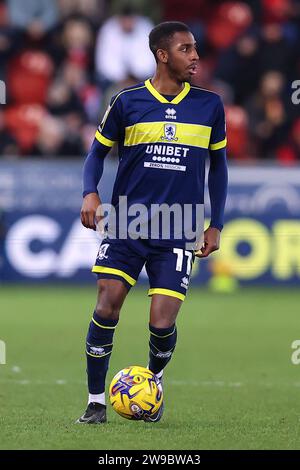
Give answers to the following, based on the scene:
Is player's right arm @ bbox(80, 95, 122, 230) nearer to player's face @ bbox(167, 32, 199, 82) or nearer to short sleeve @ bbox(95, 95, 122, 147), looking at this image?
short sleeve @ bbox(95, 95, 122, 147)

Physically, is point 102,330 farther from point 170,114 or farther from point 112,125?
point 170,114

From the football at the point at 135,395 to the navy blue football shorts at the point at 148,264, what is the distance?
0.53 metres

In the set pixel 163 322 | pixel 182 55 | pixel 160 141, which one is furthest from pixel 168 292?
pixel 182 55

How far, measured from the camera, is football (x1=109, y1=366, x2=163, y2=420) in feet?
22.3

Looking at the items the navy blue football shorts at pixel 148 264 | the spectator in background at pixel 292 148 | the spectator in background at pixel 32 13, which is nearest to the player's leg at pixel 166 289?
the navy blue football shorts at pixel 148 264

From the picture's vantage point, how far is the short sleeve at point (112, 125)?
7.00 metres

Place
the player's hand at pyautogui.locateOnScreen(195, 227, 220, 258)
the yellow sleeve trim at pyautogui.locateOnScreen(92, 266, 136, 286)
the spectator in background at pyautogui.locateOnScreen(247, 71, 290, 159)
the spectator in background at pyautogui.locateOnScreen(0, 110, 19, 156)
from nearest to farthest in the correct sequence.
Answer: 1. the yellow sleeve trim at pyautogui.locateOnScreen(92, 266, 136, 286)
2. the player's hand at pyautogui.locateOnScreen(195, 227, 220, 258)
3. the spectator in background at pyautogui.locateOnScreen(0, 110, 19, 156)
4. the spectator in background at pyautogui.locateOnScreen(247, 71, 290, 159)

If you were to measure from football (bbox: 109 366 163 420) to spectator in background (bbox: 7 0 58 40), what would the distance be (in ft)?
38.6

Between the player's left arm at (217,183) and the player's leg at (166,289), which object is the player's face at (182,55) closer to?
the player's left arm at (217,183)

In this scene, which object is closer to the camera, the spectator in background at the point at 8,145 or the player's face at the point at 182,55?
the player's face at the point at 182,55

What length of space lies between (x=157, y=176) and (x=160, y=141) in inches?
8.5

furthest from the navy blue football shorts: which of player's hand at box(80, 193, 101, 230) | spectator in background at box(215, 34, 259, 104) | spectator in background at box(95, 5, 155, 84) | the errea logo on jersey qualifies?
spectator in background at box(215, 34, 259, 104)

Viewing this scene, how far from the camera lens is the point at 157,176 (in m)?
7.02

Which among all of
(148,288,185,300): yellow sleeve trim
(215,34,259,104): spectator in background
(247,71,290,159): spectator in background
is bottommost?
(148,288,185,300): yellow sleeve trim
